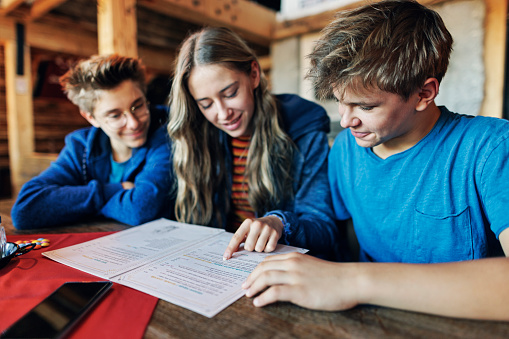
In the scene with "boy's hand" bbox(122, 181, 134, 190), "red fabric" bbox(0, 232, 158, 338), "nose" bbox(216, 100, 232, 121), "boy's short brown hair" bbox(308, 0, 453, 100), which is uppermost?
"boy's short brown hair" bbox(308, 0, 453, 100)

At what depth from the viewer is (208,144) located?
4.74ft

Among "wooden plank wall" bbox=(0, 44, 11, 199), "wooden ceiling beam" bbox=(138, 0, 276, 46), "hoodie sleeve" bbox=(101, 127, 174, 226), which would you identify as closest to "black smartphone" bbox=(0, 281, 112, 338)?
"hoodie sleeve" bbox=(101, 127, 174, 226)

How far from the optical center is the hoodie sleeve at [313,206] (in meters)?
1.04

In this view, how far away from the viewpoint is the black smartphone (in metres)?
0.52

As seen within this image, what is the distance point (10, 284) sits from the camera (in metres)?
0.71

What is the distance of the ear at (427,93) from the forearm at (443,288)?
0.43 m

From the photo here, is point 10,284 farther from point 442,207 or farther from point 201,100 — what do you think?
point 442,207

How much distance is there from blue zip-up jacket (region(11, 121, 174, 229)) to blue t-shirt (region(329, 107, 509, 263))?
2.53 feet

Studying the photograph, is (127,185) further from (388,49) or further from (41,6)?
(41,6)

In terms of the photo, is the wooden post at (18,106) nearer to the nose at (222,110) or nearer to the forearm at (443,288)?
the nose at (222,110)

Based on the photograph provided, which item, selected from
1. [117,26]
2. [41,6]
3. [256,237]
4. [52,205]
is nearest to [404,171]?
[256,237]

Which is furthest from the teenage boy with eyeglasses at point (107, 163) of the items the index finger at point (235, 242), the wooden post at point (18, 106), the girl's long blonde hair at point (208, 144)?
the wooden post at point (18, 106)

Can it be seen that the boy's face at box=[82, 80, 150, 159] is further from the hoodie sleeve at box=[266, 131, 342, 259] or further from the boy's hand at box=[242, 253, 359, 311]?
the boy's hand at box=[242, 253, 359, 311]

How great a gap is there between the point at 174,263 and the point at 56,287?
24 cm
